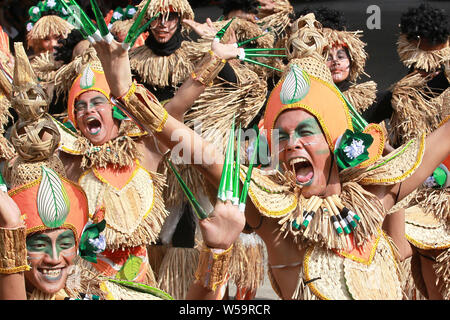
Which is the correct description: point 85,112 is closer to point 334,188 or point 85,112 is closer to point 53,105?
point 53,105

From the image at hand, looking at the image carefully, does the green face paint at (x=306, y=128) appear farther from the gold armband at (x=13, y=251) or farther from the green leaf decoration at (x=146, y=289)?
the gold armband at (x=13, y=251)

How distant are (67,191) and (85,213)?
0.49 ft

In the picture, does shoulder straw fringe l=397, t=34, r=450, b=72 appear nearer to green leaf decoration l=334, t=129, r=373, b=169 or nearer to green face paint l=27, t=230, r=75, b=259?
green leaf decoration l=334, t=129, r=373, b=169

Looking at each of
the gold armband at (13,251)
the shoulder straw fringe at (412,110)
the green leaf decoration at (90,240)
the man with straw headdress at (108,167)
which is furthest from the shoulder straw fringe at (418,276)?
the gold armband at (13,251)

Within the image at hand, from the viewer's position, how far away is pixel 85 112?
16.4 ft

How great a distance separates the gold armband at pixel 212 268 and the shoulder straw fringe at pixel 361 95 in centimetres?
278

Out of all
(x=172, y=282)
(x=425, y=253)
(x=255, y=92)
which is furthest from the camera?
(x=172, y=282)

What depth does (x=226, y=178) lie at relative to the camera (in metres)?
2.71

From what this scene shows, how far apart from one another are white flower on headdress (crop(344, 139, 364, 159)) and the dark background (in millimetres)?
5386

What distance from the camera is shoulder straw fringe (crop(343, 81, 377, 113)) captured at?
211 inches

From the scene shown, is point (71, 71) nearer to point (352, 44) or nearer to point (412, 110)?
point (352, 44)

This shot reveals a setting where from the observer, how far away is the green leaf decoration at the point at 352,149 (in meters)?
3.40

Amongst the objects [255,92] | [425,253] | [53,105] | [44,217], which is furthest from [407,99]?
[44,217]

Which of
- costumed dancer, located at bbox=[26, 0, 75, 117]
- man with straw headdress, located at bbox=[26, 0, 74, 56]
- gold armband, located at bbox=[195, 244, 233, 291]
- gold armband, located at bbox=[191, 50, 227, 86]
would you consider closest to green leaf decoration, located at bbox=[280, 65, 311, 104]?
gold armband, located at bbox=[191, 50, 227, 86]
